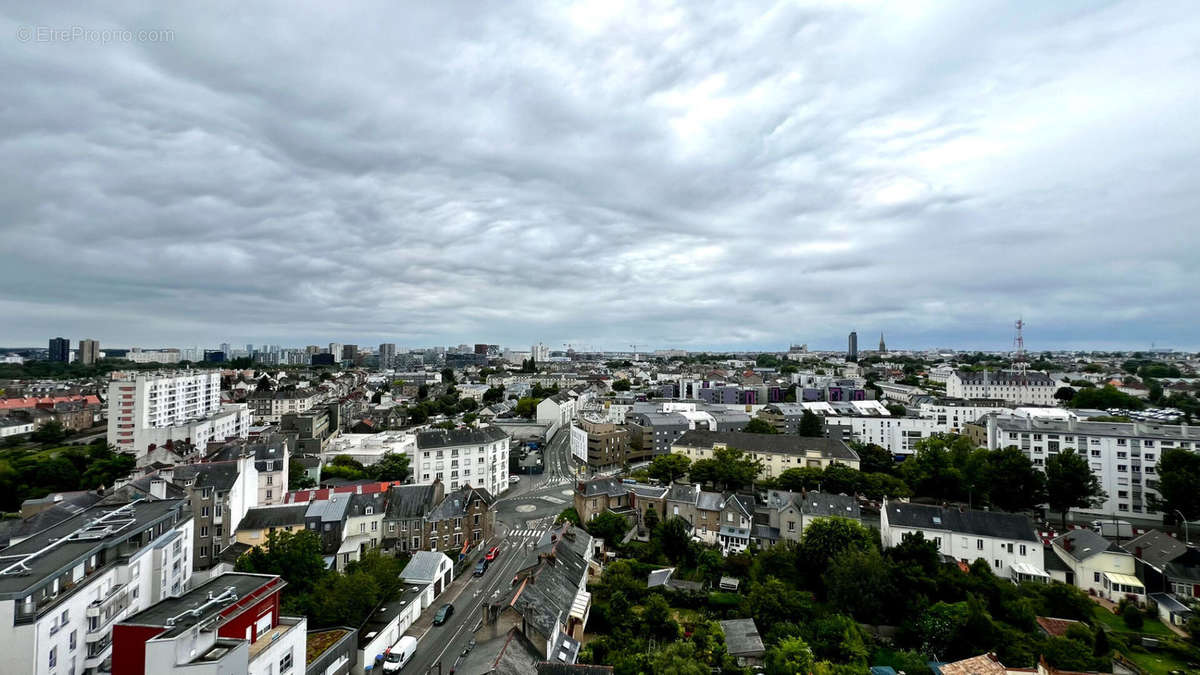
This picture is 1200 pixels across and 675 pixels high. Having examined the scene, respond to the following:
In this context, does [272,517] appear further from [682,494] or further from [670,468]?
[670,468]

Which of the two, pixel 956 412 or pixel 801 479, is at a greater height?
pixel 956 412

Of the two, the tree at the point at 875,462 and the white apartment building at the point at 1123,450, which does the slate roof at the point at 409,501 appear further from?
the white apartment building at the point at 1123,450

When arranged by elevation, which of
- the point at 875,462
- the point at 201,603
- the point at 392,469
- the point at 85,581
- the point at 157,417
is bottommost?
the point at 392,469

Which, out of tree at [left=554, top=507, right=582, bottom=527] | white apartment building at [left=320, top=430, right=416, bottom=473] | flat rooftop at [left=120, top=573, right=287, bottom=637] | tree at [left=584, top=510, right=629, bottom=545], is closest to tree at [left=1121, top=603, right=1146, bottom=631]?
tree at [left=584, top=510, right=629, bottom=545]

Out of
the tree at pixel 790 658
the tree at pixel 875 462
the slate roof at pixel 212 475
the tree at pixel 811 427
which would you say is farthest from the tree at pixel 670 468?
the slate roof at pixel 212 475

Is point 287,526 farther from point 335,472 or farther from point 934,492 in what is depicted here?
point 934,492

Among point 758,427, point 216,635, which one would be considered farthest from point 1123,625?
point 216,635

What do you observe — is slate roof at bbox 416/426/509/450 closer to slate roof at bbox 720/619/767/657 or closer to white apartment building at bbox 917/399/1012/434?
slate roof at bbox 720/619/767/657

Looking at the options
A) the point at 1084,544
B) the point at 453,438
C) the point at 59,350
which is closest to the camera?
the point at 1084,544
